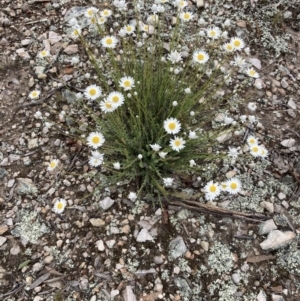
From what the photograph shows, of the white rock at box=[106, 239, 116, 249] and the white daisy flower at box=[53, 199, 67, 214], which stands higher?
the white daisy flower at box=[53, 199, 67, 214]

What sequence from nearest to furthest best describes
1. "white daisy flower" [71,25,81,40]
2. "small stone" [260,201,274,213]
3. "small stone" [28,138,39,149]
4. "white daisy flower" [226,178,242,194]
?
1. "white daisy flower" [226,178,242,194]
2. "white daisy flower" [71,25,81,40]
3. "small stone" [260,201,274,213]
4. "small stone" [28,138,39,149]

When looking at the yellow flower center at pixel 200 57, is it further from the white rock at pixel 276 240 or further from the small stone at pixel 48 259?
the small stone at pixel 48 259


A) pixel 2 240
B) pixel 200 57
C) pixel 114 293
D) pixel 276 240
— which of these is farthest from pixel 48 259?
pixel 200 57

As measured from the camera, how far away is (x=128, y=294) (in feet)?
8.33

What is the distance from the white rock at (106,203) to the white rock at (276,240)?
41.9 inches

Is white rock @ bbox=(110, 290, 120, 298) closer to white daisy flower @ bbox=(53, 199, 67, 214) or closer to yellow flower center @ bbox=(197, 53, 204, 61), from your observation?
white daisy flower @ bbox=(53, 199, 67, 214)

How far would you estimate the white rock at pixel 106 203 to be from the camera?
9.18 ft

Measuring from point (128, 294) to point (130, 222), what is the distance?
0.47m

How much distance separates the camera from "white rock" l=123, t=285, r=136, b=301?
8.28 feet

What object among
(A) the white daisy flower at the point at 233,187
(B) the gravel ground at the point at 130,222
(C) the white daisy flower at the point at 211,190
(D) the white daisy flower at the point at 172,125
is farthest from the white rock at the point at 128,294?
(D) the white daisy flower at the point at 172,125

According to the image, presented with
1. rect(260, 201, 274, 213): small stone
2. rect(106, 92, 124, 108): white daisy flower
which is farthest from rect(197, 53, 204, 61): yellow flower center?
rect(260, 201, 274, 213): small stone

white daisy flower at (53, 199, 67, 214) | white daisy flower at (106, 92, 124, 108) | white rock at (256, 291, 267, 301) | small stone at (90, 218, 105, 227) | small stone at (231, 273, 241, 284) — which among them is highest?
white daisy flower at (106, 92, 124, 108)

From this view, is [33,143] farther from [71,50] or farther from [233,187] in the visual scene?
[233,187]

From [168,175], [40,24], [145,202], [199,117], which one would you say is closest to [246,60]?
[199,117]
